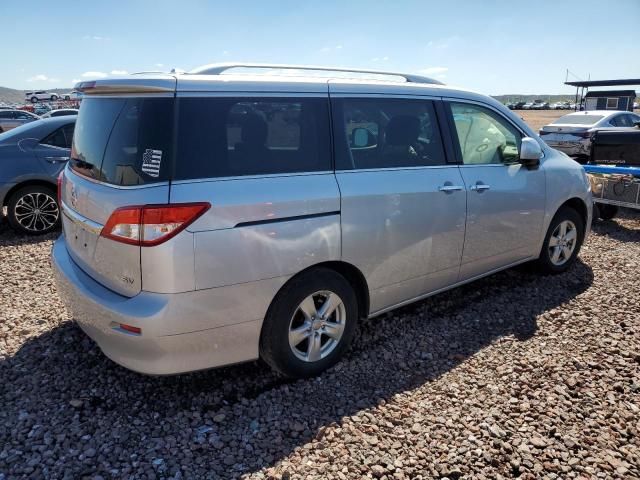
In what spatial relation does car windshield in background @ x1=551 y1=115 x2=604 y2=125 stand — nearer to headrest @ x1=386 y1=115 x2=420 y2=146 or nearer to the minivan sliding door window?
the minivan sliding door window

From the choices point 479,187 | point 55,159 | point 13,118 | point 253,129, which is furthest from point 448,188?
point 13,118

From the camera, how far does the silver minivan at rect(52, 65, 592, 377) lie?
2.61 m

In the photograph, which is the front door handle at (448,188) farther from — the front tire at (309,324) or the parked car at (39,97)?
the parked car at (39,97)

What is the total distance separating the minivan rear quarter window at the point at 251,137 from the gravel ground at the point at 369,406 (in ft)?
4.70

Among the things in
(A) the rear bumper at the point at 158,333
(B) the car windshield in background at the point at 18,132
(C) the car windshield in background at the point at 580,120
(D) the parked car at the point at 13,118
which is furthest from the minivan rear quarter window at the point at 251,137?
Result: (D) the parked car at the point at 13,118

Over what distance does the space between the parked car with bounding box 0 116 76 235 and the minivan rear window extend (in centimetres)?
435

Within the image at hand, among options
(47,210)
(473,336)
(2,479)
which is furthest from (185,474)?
(47,210)

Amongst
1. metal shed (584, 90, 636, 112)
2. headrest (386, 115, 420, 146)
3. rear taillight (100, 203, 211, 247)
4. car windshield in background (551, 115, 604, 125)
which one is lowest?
rear taillight (100, 203, 211, 247)

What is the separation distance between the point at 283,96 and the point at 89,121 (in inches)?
49.4

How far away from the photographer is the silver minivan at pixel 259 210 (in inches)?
103

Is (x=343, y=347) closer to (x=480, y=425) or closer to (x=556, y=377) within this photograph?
(x=480, y=425)

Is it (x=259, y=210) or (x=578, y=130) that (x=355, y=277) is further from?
(x=578, y=130)

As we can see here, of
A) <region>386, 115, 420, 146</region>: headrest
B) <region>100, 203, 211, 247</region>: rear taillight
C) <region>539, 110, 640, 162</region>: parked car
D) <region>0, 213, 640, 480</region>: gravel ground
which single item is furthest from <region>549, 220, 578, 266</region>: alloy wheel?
<region>539, 110, 640, 162</region>: parked car

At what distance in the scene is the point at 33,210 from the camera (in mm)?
6770
